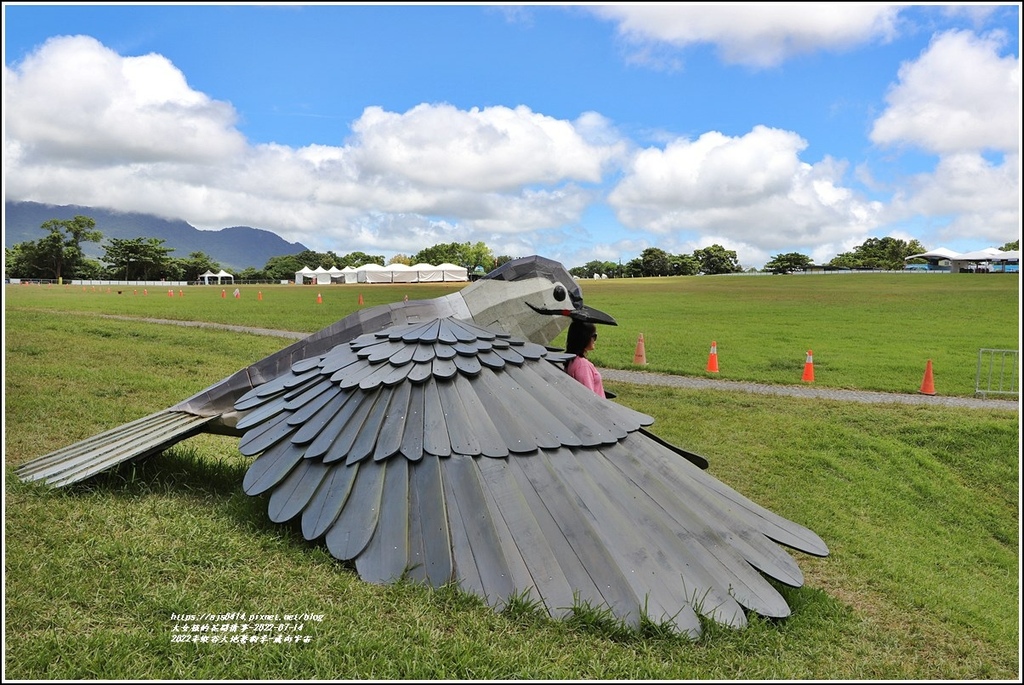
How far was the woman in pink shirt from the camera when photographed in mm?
4840

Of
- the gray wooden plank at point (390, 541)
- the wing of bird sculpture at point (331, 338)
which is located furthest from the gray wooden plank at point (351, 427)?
the wing of bird sculpture at point (331, 338)

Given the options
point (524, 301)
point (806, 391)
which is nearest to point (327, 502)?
point (524, 301)

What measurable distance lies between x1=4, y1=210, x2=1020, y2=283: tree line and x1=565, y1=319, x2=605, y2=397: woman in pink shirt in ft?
4.30

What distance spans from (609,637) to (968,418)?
8347 millimetres

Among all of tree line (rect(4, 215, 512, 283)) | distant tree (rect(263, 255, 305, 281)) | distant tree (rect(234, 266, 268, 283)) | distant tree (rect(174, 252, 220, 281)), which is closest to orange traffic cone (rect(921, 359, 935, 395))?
tree line (rect(4, 215, 512, 283))

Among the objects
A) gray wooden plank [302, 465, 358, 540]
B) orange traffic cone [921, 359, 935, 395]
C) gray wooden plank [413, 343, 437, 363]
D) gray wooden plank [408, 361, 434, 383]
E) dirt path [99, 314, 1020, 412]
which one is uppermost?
gray wooden plank [413, 343, 437, 363]

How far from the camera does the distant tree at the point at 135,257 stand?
103 feet

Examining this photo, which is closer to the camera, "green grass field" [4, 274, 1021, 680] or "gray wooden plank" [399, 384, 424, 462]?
"green grass field" [4, 274, 1021, 680]

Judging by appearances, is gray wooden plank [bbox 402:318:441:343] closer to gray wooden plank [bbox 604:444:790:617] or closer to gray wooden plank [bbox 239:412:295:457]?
gray wooden plank [bbox 239:412:295:457]

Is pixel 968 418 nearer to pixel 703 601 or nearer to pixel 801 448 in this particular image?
pixel 801 448

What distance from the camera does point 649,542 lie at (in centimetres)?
332

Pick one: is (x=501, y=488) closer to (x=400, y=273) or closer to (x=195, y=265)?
(x=400, y=273)

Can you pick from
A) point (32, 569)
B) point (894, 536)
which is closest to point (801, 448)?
point (894, 536)

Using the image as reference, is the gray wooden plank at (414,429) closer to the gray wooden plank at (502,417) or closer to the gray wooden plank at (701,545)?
the gray wooden plank at (502,417)
